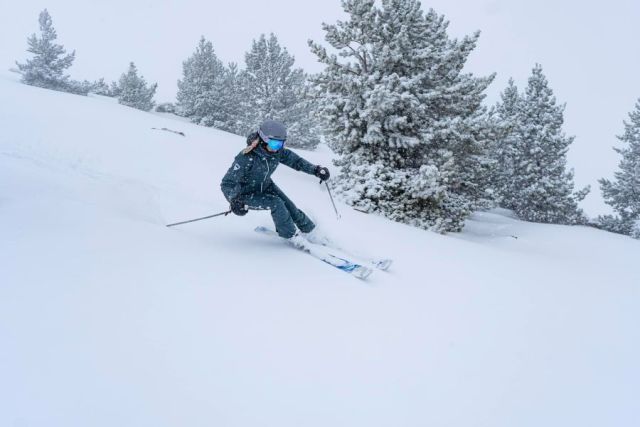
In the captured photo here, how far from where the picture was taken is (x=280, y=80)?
31219mm

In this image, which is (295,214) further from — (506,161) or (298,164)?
(506,161)

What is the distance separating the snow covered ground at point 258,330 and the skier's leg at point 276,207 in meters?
0.36

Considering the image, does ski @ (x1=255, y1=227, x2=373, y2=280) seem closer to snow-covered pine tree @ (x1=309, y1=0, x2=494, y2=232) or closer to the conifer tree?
snow-covered pine tree @ (x1=309, y1=0, x2=494, y2=232)

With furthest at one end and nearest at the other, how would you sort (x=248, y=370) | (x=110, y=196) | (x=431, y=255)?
(x=431, y=255) → (x=110, y=196) → (x=248, y=370)

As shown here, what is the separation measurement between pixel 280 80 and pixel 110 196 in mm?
27201

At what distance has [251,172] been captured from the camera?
5.55 meters

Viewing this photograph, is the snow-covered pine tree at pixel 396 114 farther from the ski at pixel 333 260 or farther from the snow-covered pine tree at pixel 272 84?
the snow-covered pine tree at pixel 272 84

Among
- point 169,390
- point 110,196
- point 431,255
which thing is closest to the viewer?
point 169,390

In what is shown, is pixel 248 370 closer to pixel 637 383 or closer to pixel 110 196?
pixel 637 383

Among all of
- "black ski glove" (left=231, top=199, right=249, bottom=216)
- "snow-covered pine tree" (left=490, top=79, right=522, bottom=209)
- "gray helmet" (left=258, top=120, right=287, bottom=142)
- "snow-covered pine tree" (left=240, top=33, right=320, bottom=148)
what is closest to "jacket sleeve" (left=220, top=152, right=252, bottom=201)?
"black ski glove" (left=231, top=199, right=249, bottom=216)

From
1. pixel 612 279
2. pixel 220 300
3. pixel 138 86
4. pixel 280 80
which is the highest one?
pixel 280 80

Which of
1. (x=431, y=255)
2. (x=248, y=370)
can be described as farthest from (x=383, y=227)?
(x=248, y=370)

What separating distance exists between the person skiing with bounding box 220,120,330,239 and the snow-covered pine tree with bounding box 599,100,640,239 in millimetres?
22847

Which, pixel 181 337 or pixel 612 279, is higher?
pixel 612 279
